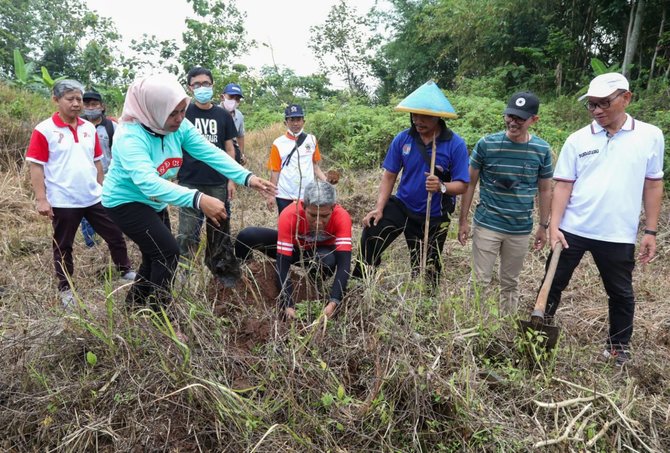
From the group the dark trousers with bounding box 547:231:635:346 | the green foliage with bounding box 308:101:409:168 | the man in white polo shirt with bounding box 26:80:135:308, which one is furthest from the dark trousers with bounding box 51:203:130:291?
the green foliage with bounding box 308:101:409:168

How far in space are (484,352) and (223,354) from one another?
131 centimetres

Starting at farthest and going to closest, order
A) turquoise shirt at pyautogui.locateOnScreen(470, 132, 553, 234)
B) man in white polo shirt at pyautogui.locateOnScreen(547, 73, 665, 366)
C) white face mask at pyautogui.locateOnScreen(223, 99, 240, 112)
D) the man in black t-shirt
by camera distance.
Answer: white face mask at pyautogui.locateOnScreen(223, 99, 240, 112)
the man in black t-shirt
turquoise shirt at pyautogui.locateOnScreen(470, 132, 553, 234)
man in white polo shirt at pyautogui.locateOnScreen(547, 73, 665, 366)

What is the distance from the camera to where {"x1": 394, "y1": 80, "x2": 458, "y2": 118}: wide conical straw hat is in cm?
309

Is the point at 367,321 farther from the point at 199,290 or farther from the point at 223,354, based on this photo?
the point at 199,290

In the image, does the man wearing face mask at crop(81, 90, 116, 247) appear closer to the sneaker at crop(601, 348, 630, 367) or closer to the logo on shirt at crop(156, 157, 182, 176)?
the logo on shirt at crop(156, 157, 182, 176)

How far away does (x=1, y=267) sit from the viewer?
4305 mm

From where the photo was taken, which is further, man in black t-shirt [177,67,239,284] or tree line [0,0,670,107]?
tree line [0,0,670,107]

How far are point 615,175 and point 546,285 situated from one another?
74 cm

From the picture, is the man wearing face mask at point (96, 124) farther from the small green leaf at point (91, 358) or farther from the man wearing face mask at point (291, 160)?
the small green leaf at point (91, 358)

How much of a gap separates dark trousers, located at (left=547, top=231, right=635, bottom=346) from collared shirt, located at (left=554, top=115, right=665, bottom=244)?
0.06 m

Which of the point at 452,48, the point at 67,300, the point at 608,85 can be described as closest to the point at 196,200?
the point at 67,300

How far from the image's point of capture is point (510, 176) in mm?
3176

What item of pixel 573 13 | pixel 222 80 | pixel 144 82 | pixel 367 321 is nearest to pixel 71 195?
pixel 144 82

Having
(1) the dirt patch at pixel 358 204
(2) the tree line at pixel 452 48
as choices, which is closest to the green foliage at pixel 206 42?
(2) the tree line at pixel 452 48
